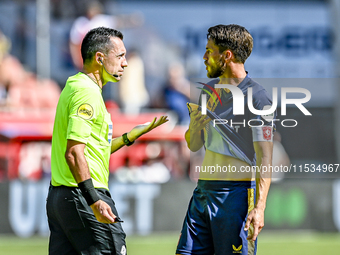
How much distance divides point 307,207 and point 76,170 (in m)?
6.49

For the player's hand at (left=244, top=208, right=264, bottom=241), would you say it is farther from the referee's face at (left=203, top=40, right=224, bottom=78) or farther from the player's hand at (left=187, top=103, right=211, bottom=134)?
the referee's face at (left=203, top=40, right=224, bottom=78)

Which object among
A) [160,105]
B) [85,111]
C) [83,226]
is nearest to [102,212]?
[83,226]

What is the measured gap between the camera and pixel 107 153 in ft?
12.5

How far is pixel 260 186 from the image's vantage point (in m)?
3.61

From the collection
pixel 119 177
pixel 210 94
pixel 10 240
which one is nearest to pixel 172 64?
pixel 119 177

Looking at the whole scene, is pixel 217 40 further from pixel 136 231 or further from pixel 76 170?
pixel 136 231

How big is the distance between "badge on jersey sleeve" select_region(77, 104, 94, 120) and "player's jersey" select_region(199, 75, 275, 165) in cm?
88

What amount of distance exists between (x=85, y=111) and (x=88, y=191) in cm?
52

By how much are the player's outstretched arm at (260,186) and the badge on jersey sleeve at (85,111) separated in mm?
1113

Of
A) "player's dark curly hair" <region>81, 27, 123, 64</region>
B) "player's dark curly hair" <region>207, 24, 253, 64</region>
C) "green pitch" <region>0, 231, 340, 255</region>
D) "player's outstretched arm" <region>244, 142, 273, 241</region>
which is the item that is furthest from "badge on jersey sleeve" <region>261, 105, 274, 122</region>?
"green pitch" <region>0, 231, 340, 255</region>

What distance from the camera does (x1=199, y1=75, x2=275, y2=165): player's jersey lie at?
366 cm

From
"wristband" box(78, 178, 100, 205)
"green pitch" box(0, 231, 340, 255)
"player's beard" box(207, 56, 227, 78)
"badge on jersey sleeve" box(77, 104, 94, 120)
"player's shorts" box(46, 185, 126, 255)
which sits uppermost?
"player's beard" box(207, 56, 227, 78)

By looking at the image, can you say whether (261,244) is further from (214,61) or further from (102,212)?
(102,212)

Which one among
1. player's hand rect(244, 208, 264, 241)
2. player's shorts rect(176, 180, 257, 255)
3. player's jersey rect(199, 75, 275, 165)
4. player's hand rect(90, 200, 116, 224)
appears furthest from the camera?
player's shorts rect(176, 180, 257, 255)
